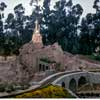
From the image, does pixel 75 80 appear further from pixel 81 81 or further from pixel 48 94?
pixel 48 94

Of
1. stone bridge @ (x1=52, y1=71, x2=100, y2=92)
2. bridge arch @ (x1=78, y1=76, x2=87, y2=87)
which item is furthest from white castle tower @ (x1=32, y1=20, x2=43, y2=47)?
bridge arch @ (x1=78, y1=76, x2=87, y2=87)

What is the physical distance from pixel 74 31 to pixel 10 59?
0.75m

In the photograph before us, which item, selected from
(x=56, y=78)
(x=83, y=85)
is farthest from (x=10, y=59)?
(x=83, y=85)

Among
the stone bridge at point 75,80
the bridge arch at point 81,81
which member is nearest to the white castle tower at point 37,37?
the stone bridge at point 75,80

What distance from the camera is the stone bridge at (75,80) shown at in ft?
12.5

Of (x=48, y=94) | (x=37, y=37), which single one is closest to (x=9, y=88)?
(x=48, y=94)

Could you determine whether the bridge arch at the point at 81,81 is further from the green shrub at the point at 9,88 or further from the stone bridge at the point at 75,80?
the green shrub at the point at 9,88

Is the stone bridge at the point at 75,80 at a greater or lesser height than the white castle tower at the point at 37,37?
Answer: lesser

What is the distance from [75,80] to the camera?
383cm

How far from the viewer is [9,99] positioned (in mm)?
3789

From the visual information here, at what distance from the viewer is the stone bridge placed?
3.81 meters

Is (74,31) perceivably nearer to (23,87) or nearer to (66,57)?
(66,57)

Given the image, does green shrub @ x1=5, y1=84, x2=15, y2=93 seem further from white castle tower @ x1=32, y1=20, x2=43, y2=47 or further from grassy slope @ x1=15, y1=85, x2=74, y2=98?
white castle tower @ x1=32, y1=20, x2=43, y2=47

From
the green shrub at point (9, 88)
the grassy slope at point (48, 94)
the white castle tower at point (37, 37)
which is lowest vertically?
the grassy slope at point (48, 94)
